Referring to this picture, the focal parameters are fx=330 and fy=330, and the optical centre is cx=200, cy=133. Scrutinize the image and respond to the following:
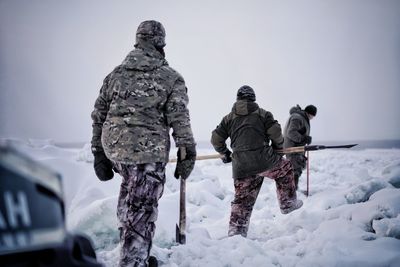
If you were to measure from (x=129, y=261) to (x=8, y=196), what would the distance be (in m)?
2.13

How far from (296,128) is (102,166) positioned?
500 cm

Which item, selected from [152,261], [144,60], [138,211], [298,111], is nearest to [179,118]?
[144,60]

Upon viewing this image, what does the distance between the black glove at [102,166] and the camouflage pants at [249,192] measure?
201 centimetres

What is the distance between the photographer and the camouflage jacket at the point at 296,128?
7020 mm

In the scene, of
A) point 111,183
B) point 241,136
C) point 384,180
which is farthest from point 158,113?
point 384,180

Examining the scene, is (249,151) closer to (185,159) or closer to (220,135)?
(220,135)

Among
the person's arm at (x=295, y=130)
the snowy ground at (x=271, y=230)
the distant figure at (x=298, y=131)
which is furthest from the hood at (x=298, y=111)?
the snowy ground at (x=271, y=230)

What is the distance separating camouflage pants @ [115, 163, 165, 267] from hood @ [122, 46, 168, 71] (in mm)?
845

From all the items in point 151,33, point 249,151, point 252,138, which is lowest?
point 249,151

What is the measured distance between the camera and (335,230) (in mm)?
3631

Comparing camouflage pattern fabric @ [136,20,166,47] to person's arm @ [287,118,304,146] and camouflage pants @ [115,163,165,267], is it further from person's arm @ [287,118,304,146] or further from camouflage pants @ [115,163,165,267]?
person's arm @ [287,118,304,146]

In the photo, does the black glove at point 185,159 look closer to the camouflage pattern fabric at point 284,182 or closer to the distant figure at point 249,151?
the distant figure at point 249,151

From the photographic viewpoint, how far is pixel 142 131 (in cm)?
274

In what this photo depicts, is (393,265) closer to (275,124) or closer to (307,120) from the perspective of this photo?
(275,124)
